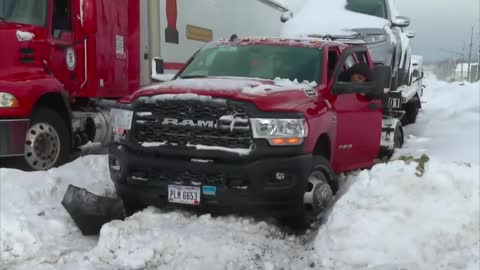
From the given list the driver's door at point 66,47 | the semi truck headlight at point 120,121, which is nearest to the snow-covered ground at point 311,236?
the semi truck headlight at point 120,121

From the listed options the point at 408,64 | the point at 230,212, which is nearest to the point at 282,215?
the point at 230,212

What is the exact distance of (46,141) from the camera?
26.0ft

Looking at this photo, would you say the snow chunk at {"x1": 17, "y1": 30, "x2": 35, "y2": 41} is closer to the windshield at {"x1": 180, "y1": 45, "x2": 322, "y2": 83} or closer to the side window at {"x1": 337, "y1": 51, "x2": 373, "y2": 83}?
the windshield at {"x1": 180, "y1": 45, "x2": 322, "y2": 83}

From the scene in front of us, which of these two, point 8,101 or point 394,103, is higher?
point 8,101

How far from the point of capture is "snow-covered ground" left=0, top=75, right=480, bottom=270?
188 inches

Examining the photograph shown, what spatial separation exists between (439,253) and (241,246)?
1.56 metres

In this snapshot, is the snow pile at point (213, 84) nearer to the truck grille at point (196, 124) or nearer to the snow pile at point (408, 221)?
the truck grille at point (196, 124)

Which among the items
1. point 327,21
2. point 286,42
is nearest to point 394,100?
point 327,21

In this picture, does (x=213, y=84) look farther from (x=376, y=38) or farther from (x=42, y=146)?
(x=376, y=38)

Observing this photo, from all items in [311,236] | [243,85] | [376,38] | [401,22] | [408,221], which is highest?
[401,22]

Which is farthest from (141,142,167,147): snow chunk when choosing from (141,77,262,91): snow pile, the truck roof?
the truck roof

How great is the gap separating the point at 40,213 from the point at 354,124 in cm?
348

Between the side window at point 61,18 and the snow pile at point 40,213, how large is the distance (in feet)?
7.97

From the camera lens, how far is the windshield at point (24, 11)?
26.8ft
